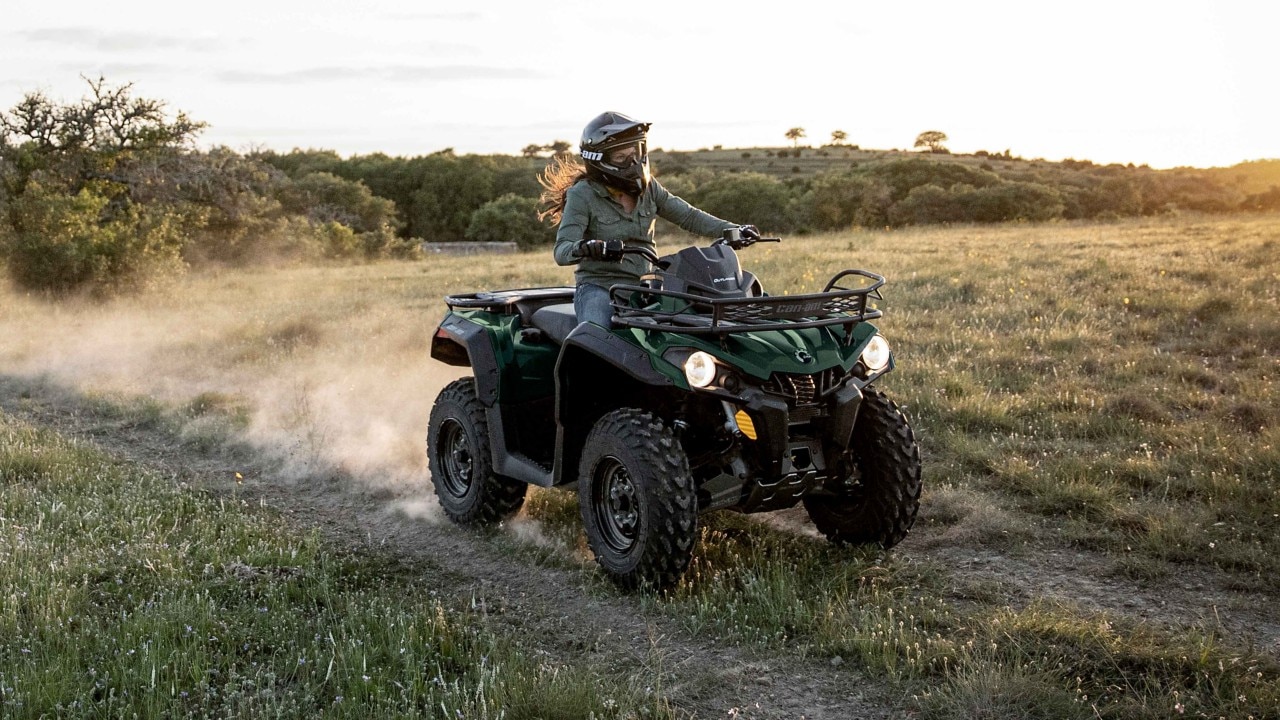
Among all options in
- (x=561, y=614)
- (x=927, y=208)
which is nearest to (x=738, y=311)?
(x=561, y=614)

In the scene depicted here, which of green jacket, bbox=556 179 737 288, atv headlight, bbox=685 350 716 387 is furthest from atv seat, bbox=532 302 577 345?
atv headlight, bbox=685 350 716 387

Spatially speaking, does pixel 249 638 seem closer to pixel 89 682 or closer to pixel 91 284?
pixel 89 682

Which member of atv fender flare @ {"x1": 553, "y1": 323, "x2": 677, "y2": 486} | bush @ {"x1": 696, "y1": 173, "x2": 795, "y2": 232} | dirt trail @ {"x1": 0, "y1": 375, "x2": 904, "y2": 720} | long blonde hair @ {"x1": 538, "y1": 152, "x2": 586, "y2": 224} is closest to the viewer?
dirt trail @ {"x1": 0, "y1": 375, "x2": 904, "y2": 720}

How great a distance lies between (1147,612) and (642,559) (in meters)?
2.51

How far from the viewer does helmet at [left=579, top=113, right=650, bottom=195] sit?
5961 millimetres

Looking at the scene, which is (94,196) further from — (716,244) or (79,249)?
(716,244)

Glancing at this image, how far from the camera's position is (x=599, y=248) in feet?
18.0

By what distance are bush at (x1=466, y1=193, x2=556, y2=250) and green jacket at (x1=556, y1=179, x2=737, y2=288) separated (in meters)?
50.6

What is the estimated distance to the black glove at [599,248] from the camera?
18.0 ft

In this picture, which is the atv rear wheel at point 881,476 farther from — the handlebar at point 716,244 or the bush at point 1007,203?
the bush at point 1007,203

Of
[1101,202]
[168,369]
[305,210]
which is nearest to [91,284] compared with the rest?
[168,369]

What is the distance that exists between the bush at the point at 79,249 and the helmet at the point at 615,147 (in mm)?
15664

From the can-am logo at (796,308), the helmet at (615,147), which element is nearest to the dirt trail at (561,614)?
the can-am logo at (796,308)

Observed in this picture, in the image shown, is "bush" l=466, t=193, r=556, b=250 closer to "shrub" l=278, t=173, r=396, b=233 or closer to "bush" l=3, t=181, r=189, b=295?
"shrub" l=278, t=173, r=396, b=233
